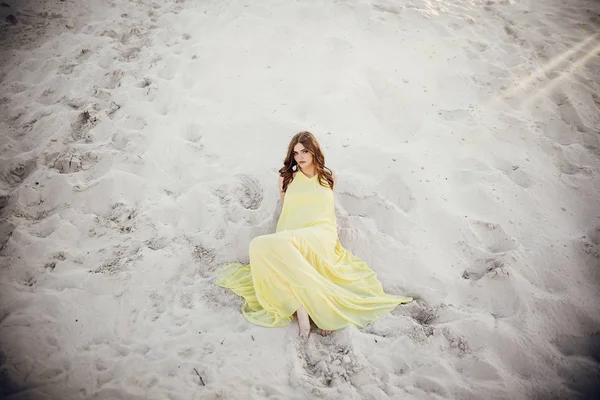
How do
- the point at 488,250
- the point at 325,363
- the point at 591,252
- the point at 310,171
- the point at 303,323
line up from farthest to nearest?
the point at 310,171
the point at 488,250
the point at 591,252
the point at 303,323
the point at 325,363

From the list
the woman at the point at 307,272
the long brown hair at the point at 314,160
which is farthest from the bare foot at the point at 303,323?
the long brown hair at the point at 314,160

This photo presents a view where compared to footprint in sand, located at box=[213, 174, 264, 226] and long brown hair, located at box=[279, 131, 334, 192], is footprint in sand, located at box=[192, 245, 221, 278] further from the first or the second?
long brown hair, located at box=[279, 131, 334, 192]

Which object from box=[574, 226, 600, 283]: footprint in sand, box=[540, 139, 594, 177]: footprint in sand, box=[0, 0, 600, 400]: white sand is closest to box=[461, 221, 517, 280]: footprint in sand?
box=[0, 0, 600, 400]: white sand

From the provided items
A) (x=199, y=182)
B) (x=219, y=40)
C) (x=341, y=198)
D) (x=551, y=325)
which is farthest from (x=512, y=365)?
(x=219, y=40)

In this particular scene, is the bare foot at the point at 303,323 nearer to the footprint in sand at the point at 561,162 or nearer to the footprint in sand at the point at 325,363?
the footprint in sand at the point at 325,363

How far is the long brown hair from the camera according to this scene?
318 centimetres

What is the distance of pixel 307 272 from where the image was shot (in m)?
2.65

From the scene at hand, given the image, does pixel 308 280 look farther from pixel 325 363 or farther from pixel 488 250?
pixel 488 250

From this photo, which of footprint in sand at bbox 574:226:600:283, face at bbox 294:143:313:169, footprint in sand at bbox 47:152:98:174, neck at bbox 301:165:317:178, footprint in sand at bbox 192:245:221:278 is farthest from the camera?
footprint in sand at bbox 47:152:98:174

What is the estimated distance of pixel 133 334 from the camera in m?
2.57

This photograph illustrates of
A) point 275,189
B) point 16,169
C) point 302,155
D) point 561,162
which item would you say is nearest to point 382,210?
point 302,155

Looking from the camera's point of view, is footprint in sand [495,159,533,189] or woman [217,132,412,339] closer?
woman [217,132,412,339]

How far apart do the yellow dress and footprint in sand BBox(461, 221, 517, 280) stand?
2.16 ft

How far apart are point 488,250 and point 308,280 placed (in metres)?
1.62
